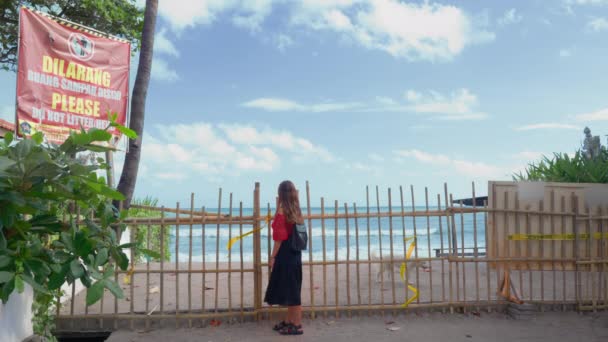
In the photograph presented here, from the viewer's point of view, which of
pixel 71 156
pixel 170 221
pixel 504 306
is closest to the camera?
pixel 71 156

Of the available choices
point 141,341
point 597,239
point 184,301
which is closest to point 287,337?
point 141,341

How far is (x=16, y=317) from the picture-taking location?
477 centimetres

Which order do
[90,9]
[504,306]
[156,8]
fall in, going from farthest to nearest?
1. [90,9]
2. [156,8]
3. [504,306]

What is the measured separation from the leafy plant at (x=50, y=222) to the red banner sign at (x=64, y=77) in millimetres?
5589

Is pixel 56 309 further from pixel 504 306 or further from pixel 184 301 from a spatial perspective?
pixel 504 306

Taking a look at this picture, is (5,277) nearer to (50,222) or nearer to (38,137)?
(50,222)

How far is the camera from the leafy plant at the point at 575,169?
417 inches

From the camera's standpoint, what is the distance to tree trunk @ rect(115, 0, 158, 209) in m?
7.51

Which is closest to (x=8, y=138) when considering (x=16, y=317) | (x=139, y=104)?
(x=16, y=317)

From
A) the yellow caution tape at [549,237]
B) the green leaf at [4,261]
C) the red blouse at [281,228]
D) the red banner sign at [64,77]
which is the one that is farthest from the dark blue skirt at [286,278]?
the red banner sign at [64,77]

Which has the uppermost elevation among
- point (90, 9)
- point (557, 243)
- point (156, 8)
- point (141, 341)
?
point (90, 9)

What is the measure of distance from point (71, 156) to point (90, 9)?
12.8 meters

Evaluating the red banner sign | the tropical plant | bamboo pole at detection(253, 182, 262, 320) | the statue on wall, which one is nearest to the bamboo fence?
bamboo pole at detection(253, 182, 262, 320)

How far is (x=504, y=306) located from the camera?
20.0 feet
